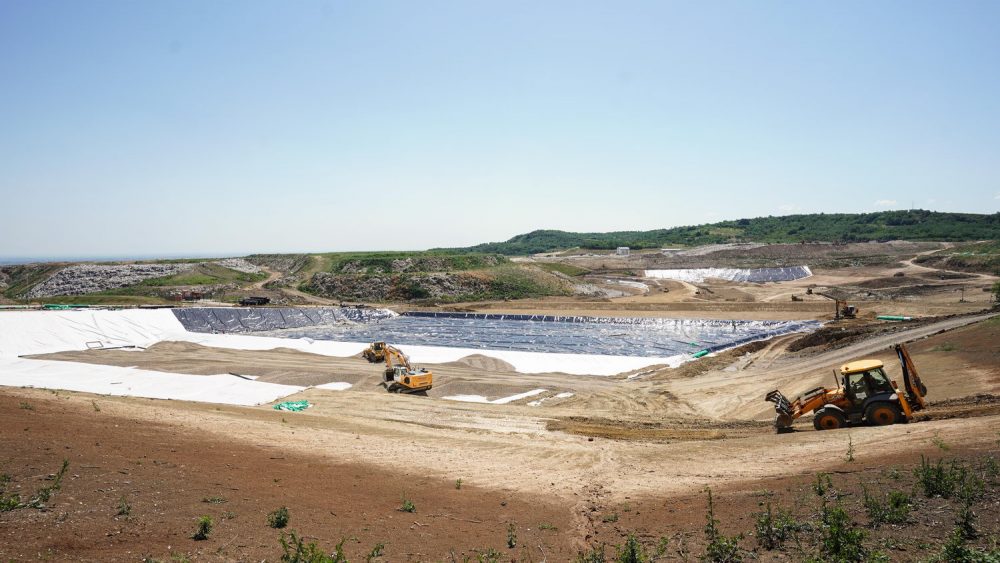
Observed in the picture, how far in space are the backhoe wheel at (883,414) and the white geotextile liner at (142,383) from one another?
23.1 metres

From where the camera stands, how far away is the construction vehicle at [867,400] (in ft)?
49.9

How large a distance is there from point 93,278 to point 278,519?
264 ft

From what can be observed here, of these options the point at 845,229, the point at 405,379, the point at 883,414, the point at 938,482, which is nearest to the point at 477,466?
the point at 938,482

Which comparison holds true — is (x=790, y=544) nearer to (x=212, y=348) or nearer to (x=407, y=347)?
(x=407, y=347)

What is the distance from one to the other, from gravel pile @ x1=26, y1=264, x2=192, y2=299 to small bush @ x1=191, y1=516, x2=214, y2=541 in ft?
250

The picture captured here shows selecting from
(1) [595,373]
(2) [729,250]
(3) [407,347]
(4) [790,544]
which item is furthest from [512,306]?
(2) [729,250]

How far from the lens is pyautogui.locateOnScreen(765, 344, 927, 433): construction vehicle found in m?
15.2

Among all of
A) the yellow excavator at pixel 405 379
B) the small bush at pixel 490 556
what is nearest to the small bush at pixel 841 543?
the small bush at pixel 490 556

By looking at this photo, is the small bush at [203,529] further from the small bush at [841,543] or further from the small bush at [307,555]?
the small bush at [841,543]

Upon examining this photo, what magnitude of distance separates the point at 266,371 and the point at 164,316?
68.3 feet

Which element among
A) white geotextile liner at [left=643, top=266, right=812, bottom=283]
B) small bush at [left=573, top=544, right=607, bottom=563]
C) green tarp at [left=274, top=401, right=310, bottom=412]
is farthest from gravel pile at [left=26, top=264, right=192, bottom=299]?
small bush at [left=573, top=544, right=607, bottom=563]

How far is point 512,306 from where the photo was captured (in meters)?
62.5

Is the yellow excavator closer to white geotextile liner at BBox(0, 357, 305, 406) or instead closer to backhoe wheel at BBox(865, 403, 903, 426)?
white geotextile liner at BBox(0, 357, 305, 406)

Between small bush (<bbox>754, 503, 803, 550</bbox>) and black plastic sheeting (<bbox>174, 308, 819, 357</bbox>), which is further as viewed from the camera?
black plastic sheeting (<bbox>174, 308, 819, 357</bbox>)
